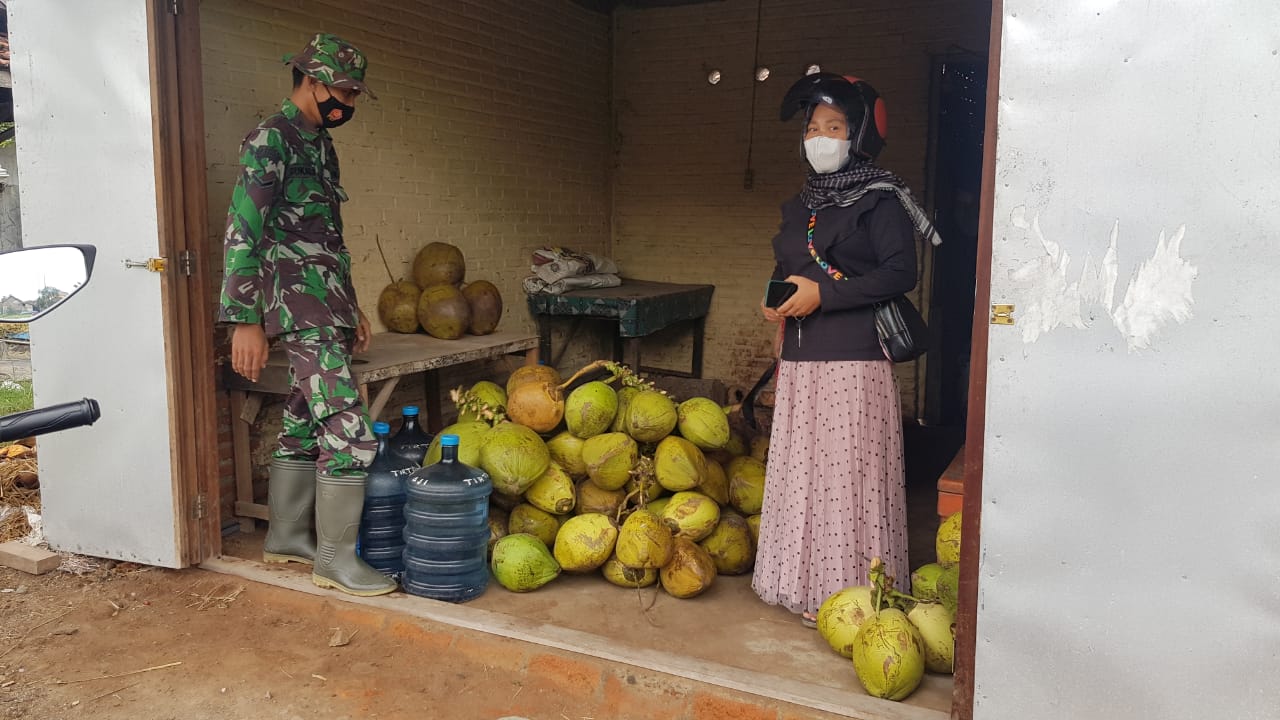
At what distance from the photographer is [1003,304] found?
2.59 meters

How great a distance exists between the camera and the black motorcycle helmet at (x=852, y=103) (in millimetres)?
3445

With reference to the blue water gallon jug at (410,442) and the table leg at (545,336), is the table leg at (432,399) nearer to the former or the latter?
the table leg at (545,336)

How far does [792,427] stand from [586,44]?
17.5 ft

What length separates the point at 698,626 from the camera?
148 inches

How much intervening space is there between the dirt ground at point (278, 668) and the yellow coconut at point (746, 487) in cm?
143

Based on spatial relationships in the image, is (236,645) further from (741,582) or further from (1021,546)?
(1021,546)

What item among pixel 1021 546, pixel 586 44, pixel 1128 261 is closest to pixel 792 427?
pixel 1021 546

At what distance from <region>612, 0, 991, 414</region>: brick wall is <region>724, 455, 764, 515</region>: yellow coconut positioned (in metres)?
3.31

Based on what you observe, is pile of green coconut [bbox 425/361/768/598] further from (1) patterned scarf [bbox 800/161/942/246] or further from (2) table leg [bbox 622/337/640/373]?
(2) table leg [bbox 622/337/640/373]

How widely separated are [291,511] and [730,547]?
1.96 metres

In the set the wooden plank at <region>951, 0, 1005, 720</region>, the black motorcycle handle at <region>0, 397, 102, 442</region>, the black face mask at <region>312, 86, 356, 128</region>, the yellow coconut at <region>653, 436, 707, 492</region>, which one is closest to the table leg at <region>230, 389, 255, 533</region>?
the black face mask at <region>312, 86, 356, 128</region>

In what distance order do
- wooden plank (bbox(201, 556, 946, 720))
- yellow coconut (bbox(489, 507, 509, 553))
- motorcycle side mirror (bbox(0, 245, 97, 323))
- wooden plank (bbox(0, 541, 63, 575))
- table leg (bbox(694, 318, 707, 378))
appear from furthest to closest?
table leg (bbox(694, 318, 707, 378)), yellow coconut (bbox(489, 507, 509, 553)), wooden plank (bbox(0, 541, 63, 575)), wooden plank (bbox(201, 556, 946, 720)), motorcycle side mirror (bbox(0, 245, 97, 323))

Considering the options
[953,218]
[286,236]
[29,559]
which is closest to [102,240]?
[286,236]

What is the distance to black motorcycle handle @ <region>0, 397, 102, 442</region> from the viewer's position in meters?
1.65
